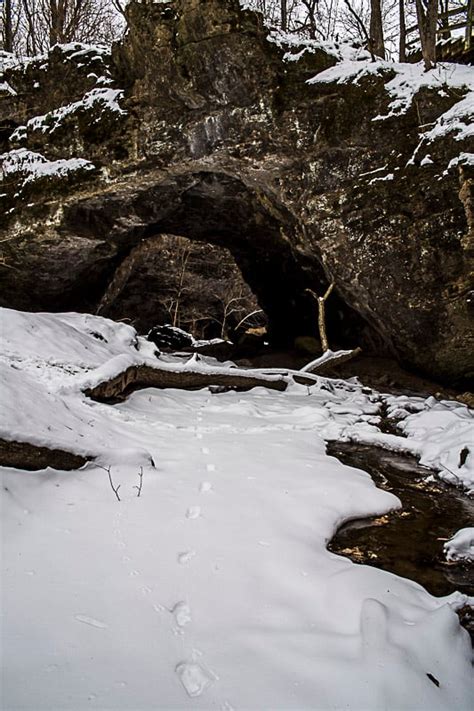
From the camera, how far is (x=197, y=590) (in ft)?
6.42

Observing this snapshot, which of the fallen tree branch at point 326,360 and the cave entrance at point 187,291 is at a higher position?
the cave entrance at point 187,291

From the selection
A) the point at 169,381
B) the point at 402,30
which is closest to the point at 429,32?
the point at 402,30

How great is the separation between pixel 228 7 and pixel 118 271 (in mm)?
7115

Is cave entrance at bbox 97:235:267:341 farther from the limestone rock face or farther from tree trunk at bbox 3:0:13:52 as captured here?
tree trunk at bbox 3:0:13:52

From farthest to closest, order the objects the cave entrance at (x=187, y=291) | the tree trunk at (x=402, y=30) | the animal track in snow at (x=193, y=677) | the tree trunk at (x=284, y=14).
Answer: the cave entrance at (x=187, y=291), the tree trunk at (x=284, y=14), the tree trunk at (x=402, y=30), the animal track in snow at (x=193, y=677)

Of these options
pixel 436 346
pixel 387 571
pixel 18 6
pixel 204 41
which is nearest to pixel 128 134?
pixel 204 41

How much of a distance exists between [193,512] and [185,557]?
0.53 meters

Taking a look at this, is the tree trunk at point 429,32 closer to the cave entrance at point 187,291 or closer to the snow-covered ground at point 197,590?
the snow-covered ground at point 197,590

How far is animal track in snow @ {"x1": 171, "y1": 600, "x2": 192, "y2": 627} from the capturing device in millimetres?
1729

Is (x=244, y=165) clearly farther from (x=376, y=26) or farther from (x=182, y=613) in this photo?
(x=182, y=613)

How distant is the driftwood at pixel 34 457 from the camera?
263cm

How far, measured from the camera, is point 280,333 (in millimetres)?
15469

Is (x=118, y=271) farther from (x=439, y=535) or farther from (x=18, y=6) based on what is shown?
(x=439, y=535)

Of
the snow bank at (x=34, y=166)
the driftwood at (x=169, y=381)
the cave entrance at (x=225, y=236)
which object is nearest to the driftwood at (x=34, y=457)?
the driftwood at (x=169, y=381)
